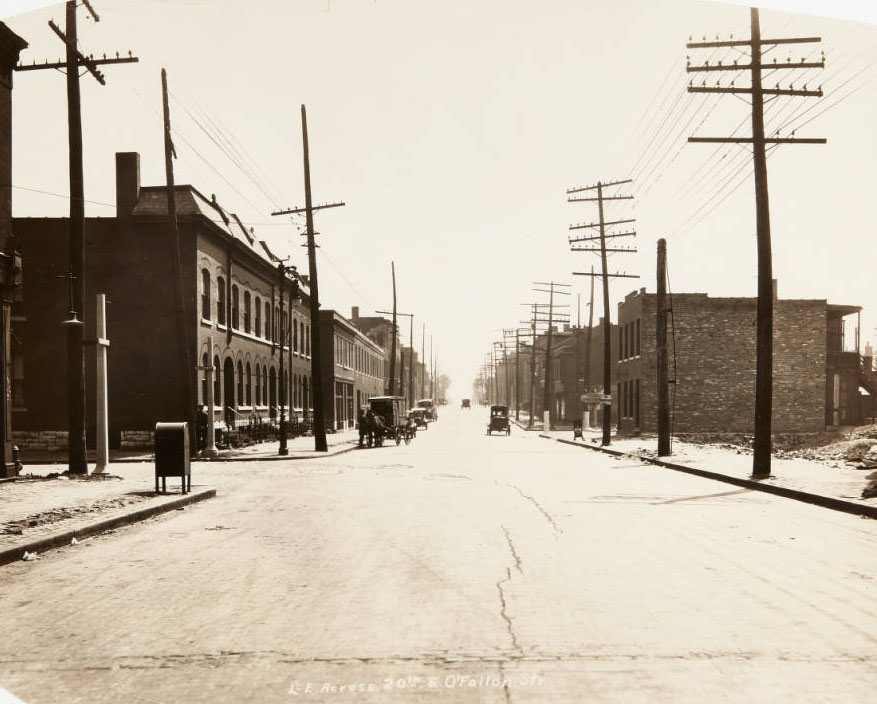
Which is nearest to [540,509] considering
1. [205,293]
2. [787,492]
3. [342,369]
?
[787,492]

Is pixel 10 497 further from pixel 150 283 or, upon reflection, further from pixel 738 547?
pixel 150 283

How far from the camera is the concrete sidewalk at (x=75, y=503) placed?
1002 centimetres

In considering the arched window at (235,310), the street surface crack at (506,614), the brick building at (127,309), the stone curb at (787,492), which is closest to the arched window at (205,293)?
the brick building at (127,309)

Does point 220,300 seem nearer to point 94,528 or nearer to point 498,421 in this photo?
point 498,421

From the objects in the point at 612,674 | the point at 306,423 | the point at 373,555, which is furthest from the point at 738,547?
the point at 306,423

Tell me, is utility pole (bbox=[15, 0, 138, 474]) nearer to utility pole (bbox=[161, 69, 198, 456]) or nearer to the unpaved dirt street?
utility pole (bbox=[161, 69, 198, 456])

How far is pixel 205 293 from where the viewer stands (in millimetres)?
33094

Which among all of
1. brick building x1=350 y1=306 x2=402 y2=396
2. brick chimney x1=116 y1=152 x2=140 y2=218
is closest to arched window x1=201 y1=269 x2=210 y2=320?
brick chimney x1=116 y1=152 x2=140 y2=218

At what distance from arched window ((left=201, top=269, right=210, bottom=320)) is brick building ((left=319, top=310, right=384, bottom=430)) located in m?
19.8

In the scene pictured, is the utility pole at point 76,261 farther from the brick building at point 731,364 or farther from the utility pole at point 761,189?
the brick building at point 731,364

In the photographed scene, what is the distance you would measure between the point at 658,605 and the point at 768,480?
12390mm

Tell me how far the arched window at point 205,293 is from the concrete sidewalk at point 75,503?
35.1ft

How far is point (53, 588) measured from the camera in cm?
754

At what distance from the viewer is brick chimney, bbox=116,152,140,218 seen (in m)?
32.5
